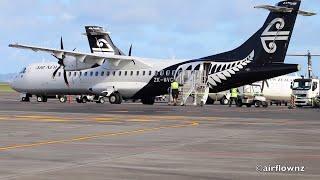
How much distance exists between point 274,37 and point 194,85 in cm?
677

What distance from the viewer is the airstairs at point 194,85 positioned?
1726 inches

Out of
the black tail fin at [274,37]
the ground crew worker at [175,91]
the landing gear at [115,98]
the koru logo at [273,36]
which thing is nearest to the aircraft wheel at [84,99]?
the landing gear at [115,98]

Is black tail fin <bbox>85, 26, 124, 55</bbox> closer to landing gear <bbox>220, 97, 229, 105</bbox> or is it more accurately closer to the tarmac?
landing gear <bbox>220, 97, 229, 105</bbox>

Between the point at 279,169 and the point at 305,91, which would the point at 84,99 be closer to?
the point at 305,91

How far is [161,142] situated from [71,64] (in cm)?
3658

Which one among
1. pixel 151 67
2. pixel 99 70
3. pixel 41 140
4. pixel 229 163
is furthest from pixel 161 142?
pixel 99 70

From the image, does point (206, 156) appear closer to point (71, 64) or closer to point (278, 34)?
point (278, 34)

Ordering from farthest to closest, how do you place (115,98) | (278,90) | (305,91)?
(278,90) → (305,91) → (115,98)

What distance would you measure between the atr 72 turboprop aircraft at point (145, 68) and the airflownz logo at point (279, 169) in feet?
105

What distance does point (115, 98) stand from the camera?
157 feet

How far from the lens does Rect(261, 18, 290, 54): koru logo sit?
42594mm

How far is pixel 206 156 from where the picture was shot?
11688 mm

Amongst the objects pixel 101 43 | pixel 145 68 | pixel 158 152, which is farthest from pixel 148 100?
pixel 158 152

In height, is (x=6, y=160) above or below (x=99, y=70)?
below
